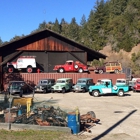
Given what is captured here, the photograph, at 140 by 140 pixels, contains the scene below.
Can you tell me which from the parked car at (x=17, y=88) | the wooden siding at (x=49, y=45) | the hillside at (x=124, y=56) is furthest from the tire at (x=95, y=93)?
the hillside at (x=124, y=56)

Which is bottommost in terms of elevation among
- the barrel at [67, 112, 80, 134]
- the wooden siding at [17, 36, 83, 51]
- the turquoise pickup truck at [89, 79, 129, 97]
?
the barrel at [67, 112, 80, 134]

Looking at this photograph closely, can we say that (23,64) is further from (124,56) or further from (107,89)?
(124,56)

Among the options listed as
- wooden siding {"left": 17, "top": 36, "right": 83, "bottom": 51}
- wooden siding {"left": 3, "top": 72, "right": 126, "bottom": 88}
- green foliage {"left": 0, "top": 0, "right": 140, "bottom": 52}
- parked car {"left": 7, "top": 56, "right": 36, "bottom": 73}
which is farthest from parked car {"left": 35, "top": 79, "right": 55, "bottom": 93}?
green foliage {"left": 0, "top": 0, "right": 140, "bottom": 52}

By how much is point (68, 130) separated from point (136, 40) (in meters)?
64.8

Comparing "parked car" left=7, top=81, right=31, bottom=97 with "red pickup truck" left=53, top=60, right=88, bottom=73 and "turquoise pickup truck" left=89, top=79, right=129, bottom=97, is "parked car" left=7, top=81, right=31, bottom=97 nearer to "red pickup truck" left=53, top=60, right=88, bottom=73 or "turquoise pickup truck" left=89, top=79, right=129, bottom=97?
"red pickup truck" left=53, top=60, right=88, bottom=73

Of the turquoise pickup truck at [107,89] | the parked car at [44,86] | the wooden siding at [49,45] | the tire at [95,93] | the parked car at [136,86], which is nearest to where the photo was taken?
the turquoise pickup truck at [107,89]

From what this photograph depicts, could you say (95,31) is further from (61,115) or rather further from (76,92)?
(61,115)

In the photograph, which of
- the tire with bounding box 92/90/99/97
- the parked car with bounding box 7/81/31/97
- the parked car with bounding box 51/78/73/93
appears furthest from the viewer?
the parked car with bounding box 51/78/73/93

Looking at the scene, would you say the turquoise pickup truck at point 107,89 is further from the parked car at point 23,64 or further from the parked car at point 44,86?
the parked car at point 23,64

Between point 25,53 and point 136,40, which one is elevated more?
point 136,40

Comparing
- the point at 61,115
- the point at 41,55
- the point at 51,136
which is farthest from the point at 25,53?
the point at 51,136

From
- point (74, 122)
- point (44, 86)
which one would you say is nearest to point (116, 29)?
point (44, 86)

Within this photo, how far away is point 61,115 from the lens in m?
15.0

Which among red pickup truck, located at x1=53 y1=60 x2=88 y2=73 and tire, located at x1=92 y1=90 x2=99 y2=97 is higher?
red pickup truck, located at x1=53 y1=60 x2=88 y2=73
